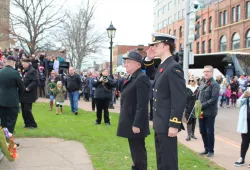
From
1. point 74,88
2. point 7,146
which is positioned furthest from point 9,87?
point 74,88

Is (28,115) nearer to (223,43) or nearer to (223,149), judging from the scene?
(223,149)

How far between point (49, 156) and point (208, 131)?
3.49 metres

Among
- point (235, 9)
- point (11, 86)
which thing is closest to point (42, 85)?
point (11, 86)

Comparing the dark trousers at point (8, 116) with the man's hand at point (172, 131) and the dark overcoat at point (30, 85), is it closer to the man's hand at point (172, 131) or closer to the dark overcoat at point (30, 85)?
the dark overcoat at point (30, 85)

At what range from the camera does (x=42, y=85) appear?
19688mm

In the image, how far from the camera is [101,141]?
7816mm

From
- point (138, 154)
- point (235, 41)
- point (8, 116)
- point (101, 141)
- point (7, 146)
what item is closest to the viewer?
point (138, 154)

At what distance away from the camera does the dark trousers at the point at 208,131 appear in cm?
692

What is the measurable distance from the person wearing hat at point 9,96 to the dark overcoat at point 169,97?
13.8 ft

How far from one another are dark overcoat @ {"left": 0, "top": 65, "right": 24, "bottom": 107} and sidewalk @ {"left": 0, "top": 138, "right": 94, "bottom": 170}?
1.07m

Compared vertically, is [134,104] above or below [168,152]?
above

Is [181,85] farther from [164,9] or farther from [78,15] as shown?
[164,9]

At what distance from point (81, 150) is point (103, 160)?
3.19 feet

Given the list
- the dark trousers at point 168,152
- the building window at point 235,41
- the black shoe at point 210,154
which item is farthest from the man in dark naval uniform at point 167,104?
the building window at point 235,41
